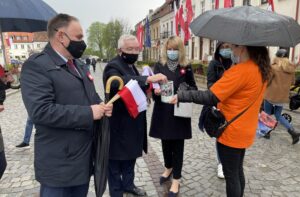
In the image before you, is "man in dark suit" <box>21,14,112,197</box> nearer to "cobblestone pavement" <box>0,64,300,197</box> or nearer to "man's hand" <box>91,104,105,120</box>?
"man's hand" <box>91,104,105,120</box>

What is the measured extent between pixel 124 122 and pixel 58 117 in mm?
1242

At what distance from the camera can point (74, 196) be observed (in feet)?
8.13

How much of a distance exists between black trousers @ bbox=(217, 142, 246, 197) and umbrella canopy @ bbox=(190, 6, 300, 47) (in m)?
1.08

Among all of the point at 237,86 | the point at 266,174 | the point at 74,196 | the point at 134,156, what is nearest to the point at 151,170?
the point at 134,156

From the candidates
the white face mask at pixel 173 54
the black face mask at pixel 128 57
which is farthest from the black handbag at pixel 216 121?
the black face mask at pixel 128 57

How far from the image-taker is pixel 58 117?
1.96 meters

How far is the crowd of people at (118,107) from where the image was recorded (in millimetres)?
2021

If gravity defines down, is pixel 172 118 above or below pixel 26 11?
below

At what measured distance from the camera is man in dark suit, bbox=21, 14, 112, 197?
196 centimetres

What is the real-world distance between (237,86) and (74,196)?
179 cm

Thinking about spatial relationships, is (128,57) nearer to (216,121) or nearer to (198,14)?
(216,121)

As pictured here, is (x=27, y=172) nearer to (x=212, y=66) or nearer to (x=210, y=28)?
A: (x=212, y=66)

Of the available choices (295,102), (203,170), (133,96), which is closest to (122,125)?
(133,96)

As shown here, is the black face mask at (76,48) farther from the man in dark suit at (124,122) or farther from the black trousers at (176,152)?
the black trousers at (176,152)
